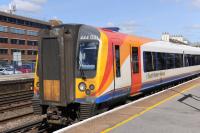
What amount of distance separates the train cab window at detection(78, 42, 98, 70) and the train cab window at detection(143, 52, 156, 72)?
185 inches

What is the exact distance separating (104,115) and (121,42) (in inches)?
118

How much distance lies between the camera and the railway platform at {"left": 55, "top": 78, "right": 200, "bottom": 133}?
8312 mm

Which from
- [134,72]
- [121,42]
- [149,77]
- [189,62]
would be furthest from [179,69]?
[121,42]

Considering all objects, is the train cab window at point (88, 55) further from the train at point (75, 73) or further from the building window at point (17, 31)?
the building window at point (17, 31)

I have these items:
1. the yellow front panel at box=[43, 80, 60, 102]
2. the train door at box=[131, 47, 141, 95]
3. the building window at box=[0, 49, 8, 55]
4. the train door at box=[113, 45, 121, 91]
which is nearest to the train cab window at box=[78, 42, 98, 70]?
the yellow front panel at box=[43, 80, 60, 102]

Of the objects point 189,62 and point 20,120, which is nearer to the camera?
point 20,120

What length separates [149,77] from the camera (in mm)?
14977

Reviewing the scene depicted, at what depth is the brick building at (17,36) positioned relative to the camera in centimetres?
8388

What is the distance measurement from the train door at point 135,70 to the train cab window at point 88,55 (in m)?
2.98

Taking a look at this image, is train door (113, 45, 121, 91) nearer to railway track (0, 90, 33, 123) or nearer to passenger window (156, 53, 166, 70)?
railway track (0, 90, 33, 123)

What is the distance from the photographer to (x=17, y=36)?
90.5 metres

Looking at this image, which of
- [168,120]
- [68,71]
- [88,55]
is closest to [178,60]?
[88,55]

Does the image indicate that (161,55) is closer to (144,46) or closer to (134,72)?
(144,46)

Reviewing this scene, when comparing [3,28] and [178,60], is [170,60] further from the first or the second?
[3,28]
